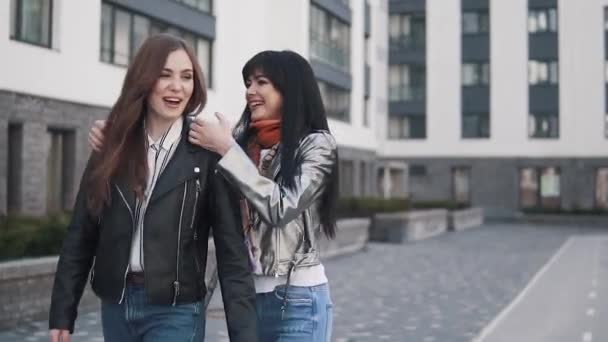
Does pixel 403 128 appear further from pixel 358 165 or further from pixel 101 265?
pixel 101 265

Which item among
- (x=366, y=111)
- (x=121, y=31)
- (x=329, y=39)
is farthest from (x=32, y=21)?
(x=366, y=111)

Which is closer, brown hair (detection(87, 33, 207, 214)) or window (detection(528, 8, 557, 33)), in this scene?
brown hair (detection(87, 33, 207, 214))

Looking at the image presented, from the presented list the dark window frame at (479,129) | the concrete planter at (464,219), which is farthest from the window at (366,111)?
the dark window frame at (479,129)

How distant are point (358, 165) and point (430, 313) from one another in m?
24.8

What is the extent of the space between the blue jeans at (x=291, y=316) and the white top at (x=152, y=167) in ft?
1.76

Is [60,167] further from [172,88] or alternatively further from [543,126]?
[543,126]

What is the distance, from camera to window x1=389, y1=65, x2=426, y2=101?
49469mm

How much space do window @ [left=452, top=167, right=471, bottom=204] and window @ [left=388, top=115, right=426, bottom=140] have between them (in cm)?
311

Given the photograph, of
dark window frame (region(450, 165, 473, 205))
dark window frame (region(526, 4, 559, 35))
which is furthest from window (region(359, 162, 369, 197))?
dark window frame (region(526, 4, 559, 35))

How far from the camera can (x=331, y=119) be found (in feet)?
107

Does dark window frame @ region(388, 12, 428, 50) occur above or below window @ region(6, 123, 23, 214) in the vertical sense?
above

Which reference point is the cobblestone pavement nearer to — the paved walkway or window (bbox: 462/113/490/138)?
the paved walkway

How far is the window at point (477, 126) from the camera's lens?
4803cm

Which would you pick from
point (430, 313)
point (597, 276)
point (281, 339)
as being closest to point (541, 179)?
point (597, 276)
